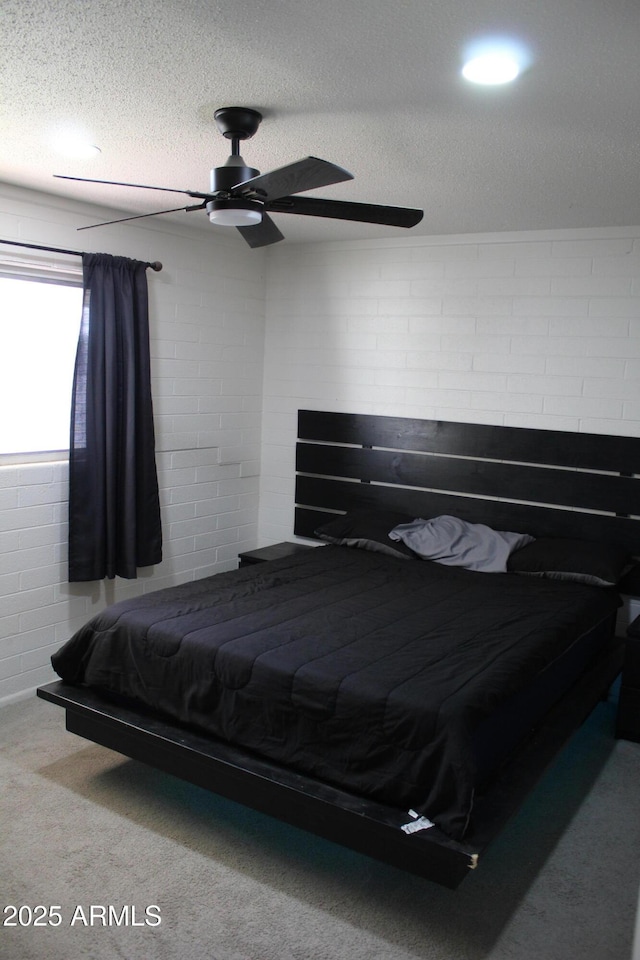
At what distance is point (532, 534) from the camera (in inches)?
167

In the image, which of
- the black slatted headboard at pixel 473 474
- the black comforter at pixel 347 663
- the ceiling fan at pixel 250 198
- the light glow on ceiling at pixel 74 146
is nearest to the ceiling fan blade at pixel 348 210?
the ceiling fan at pixel 250 198

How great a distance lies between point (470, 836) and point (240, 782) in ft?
2.59

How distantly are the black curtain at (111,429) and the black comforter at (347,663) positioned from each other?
74 cm

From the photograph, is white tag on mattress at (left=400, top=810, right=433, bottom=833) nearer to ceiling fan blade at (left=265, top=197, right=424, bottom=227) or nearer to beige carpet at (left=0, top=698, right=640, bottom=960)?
beige carpet at (left=0, top=698, right=640, bottom=960)

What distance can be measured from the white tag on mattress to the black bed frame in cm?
2

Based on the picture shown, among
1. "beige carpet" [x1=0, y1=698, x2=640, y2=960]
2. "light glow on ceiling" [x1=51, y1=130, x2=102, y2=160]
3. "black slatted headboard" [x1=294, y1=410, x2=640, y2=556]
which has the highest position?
"light glow on ceiling" [x1=51, y1=130, x2=102, y2=160]

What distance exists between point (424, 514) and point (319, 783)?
234 cm

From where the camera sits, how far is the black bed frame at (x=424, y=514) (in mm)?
2309

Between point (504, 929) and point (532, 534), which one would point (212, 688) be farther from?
point (532, 534)

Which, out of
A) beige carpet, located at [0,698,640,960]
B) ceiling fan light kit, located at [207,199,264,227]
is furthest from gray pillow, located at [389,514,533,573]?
ceiling fan light kit, located at [207,199,264,227]

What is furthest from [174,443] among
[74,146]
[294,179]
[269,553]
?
[294,179]

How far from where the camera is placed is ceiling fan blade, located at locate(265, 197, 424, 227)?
2.51 m


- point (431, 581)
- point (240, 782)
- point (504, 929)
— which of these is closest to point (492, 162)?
point (431, 581)

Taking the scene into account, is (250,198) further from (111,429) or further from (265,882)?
(265,882)
